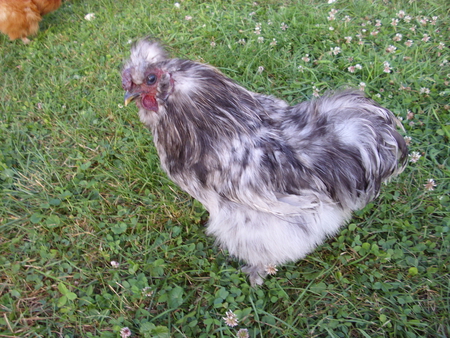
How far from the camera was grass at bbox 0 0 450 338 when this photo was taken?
205 cm

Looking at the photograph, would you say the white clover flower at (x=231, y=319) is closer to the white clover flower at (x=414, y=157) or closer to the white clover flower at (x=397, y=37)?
the white clover flower at (x=414, y=157)

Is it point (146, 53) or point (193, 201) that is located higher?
point (146, 53)

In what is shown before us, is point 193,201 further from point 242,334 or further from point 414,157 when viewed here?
point 414,157

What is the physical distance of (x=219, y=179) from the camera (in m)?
1.77

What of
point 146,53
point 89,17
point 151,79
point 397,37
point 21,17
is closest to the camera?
point 151,79

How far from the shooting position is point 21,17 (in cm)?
394

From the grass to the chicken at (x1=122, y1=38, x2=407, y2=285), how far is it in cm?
60

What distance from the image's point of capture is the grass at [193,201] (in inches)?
80.6

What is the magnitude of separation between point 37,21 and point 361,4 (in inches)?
173

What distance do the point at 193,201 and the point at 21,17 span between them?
3597 millimetres

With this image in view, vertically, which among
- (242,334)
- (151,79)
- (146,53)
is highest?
(146,53)

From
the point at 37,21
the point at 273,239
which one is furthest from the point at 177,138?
the point at 37,21

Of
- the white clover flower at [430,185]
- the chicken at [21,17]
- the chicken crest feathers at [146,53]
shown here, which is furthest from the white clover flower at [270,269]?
the chicken at [21,17]

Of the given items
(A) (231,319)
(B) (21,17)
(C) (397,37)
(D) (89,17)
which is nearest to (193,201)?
(A) (231,319)
